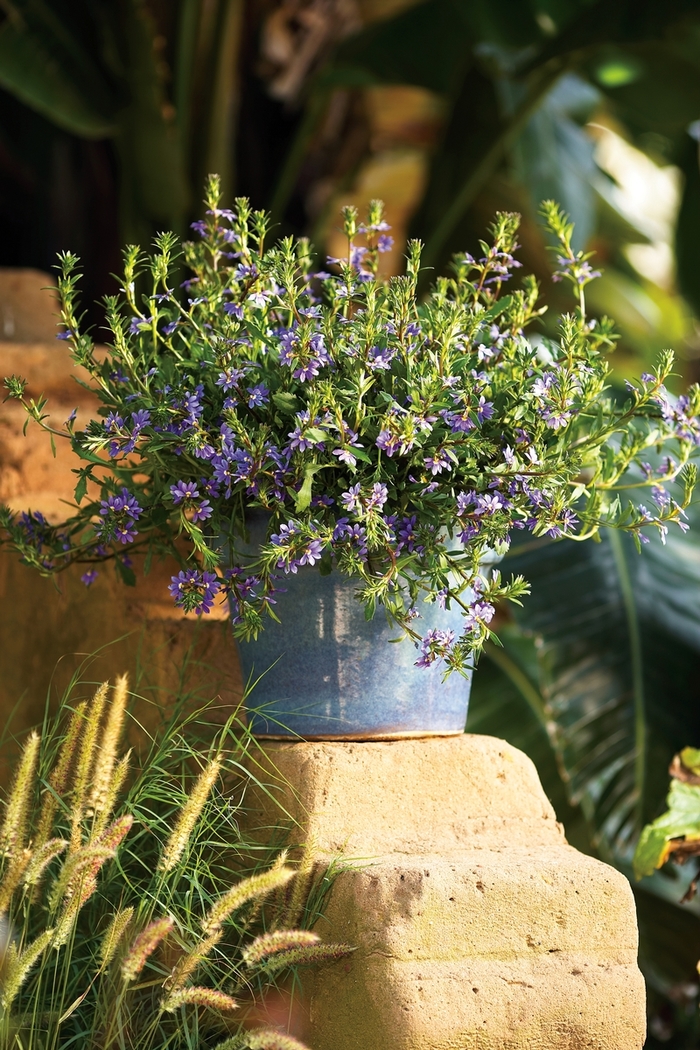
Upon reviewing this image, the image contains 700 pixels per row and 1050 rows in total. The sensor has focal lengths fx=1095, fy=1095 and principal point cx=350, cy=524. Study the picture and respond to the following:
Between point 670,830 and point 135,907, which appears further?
point 670,830

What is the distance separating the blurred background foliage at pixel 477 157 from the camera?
7.11 feet

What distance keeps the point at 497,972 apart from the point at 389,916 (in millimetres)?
138

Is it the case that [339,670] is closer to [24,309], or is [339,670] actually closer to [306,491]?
[306,491]

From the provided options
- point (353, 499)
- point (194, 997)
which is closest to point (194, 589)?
point (353, 499)

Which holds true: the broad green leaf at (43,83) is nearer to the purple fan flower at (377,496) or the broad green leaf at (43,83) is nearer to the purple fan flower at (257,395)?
the purple fan flower at (257,395)

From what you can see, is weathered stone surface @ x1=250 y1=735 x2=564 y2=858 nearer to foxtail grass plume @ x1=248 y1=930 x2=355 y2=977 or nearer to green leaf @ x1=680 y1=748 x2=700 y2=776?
foxtail grass plume @ x1=248 y1=930 x2=355 y2=977

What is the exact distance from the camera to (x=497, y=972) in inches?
47.0

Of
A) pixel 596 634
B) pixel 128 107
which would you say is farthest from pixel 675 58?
pixel 596 634

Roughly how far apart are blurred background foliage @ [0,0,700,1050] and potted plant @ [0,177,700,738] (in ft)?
2.86

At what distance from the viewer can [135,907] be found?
127cm

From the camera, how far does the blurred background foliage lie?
217cm

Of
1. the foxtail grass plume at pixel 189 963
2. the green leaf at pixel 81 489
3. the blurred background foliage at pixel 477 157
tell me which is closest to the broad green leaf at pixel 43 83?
the blurred background foliage at pixel 477 157

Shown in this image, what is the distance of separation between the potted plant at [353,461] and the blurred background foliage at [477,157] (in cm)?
87

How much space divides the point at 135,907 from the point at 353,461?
1.91ft
